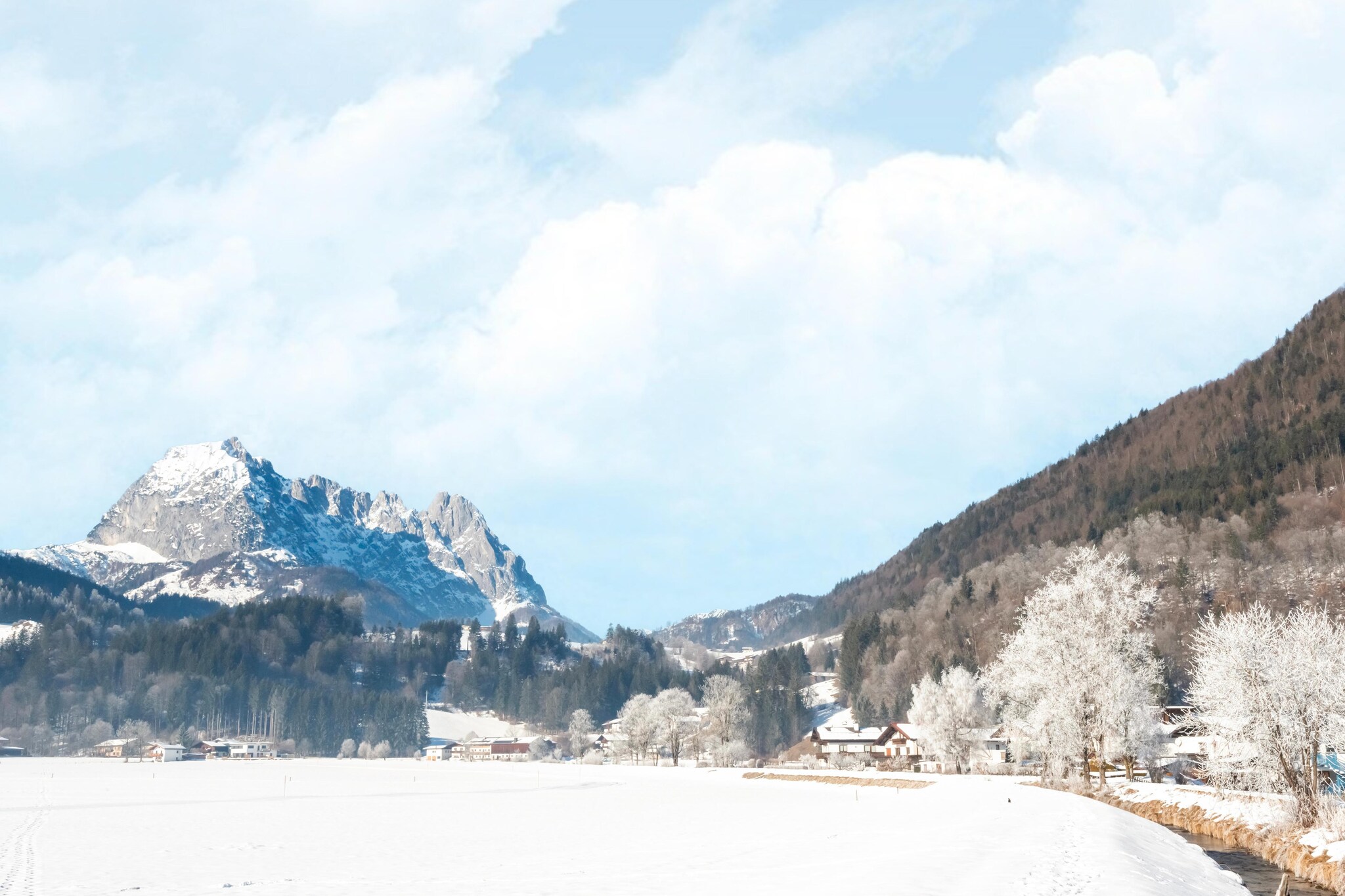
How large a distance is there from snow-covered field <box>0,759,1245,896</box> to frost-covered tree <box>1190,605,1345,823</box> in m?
4.98

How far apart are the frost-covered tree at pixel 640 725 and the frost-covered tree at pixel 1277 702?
430 feet

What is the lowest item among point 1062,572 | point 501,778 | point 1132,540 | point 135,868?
point 501,778

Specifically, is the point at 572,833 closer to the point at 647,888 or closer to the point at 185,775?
A: the point at 647,888

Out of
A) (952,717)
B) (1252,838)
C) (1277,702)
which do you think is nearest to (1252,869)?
(1252,838)

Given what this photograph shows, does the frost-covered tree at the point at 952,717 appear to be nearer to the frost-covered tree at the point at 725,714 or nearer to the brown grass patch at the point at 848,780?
the brown grass patch at the point at 848,780

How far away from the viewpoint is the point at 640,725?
171625 mm

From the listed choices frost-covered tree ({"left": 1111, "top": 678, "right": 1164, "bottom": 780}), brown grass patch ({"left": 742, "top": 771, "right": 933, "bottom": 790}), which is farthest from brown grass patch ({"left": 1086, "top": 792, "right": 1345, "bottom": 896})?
brown grass patch ({"left": 742, "top": 771, "right": 933, "bottom": 790})

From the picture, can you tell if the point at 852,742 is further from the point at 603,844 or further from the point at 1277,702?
the point at 1277,702

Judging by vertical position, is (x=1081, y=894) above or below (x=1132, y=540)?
below

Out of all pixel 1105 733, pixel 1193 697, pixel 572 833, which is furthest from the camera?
pixel 1105 733

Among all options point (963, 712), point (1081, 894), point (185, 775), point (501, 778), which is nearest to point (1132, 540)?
point (963, 712)

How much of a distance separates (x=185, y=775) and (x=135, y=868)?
140m

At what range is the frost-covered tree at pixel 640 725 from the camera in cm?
17025

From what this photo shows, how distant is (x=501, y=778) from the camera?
484 feet
